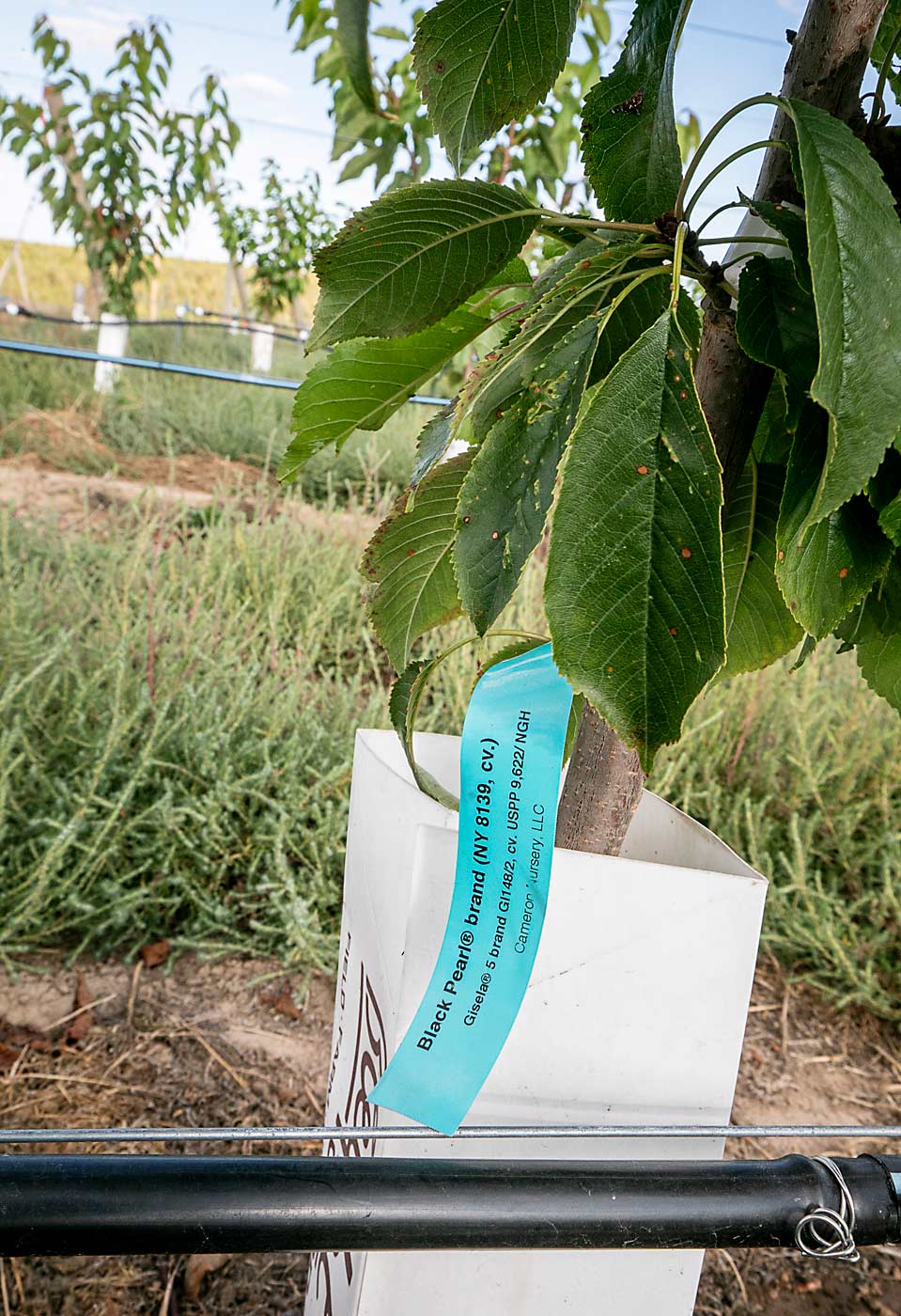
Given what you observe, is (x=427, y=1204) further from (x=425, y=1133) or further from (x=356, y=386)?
(x=356, y=386)

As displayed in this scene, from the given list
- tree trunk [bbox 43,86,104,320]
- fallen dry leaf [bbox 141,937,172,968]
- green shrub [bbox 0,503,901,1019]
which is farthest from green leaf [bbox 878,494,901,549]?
tree trunk [bbox 43,86,104,320]

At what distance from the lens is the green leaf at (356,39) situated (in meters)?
0.51

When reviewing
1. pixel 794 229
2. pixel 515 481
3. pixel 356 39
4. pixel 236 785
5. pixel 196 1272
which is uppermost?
pixel 356 39

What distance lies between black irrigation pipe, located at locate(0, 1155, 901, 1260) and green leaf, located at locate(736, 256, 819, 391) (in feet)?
1.06

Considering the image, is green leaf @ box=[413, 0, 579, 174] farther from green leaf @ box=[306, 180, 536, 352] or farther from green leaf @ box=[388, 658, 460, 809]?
green leaf @ box=[388, 658, 460, 809]

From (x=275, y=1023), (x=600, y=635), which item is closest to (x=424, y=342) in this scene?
(x=600, y=635)

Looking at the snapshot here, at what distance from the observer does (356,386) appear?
0.47 m

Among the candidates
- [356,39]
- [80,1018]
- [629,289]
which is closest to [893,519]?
[629,289]

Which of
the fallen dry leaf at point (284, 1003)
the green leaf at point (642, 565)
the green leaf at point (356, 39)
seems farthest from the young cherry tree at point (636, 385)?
the fallen dry leaf at point (284, 1003)

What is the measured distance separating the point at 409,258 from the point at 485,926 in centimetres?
28

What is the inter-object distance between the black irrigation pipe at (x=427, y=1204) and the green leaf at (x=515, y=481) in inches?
8.5

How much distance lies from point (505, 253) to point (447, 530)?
0.14 m

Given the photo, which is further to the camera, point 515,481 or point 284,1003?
point 284,1003

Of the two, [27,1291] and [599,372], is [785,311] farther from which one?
[27,1291]
